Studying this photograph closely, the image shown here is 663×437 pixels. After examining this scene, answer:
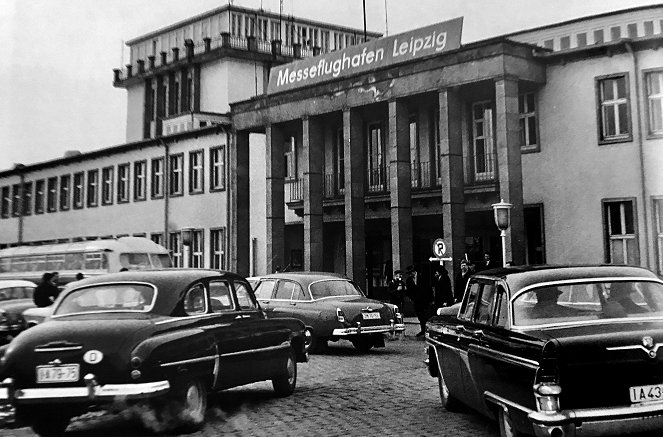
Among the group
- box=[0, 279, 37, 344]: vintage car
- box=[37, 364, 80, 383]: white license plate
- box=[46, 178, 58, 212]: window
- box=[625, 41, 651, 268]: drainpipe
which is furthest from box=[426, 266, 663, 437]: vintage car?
box=[46, 178, 58, 212]: window

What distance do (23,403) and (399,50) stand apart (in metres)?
21.6

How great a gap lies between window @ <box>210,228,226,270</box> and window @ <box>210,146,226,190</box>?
2.06m

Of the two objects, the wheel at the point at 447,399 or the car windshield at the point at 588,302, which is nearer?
the car windshield at the point at 588,302

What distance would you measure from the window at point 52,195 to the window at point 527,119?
33.3 m

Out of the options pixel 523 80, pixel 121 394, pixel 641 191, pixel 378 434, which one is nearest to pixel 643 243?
pixel 641 191

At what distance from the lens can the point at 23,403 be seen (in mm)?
7727

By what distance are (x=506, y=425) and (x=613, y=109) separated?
63.9 ft

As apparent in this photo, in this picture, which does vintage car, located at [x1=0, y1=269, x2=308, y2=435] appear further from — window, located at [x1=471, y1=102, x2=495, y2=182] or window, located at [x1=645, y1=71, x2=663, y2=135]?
window, located at [x1=471, y1=102, x2=495, y2=182]

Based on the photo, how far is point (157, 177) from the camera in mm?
42562

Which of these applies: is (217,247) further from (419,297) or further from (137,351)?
(137,351)

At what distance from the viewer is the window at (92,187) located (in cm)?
4730

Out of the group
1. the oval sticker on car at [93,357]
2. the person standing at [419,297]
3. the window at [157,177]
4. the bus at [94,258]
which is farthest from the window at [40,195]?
the oval sticker on car at [93,357]

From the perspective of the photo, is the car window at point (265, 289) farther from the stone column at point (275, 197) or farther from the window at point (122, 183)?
the window at point (122, 183)

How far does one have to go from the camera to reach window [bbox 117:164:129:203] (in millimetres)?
44594
